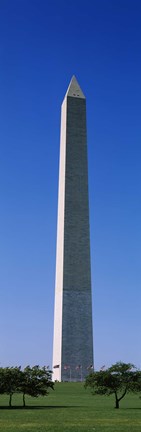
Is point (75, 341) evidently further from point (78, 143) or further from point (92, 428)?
point (92, 428)

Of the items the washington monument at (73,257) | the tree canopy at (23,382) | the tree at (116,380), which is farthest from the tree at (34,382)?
the washington monument at (73,257)

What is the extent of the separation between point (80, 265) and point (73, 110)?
1713 cm

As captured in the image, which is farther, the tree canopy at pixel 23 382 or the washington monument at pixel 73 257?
the washington monument at pixel 73 257

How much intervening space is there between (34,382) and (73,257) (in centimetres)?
2525

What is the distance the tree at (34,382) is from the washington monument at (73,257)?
21501 mm


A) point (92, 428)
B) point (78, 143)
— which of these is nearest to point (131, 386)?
point (92, 428)

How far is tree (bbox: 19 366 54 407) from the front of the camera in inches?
1257

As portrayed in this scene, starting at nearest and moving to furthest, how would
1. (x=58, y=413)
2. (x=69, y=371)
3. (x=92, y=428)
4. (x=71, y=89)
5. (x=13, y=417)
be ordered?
1. (x=92, y=428)
2. (x=13, y=417)
3. (x=58, y=413)
4. (x=69, y=371)
5. (x=71, y=89)

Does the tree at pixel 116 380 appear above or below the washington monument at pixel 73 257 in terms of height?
below

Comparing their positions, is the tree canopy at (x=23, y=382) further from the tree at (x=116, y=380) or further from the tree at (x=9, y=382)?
the tree at (x=116, y=380)

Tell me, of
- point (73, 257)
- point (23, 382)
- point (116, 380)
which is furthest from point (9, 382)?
point (73, 257)

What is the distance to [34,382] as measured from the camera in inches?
1268

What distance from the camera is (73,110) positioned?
201ft

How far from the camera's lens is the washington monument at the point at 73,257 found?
180 ft
